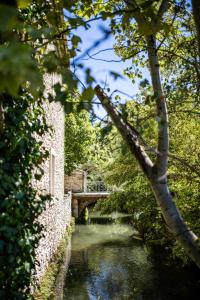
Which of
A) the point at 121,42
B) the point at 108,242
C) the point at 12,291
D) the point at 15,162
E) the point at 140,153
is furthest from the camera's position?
the point at 108,242

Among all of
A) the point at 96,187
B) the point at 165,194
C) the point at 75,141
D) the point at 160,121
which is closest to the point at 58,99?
the point at 160,121

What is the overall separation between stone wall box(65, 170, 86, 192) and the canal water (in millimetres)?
12326

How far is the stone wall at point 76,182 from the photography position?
30766mm

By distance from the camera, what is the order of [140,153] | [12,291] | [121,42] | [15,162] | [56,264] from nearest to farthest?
1. [140,153]
2. [12,291]
3. [15,162]
4. [121,42]
5. [56,264]

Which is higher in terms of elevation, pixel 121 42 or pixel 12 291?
pixel 121 42

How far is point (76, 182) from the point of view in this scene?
3103 cm

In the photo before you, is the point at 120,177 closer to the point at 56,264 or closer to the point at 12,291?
the point at 56,264

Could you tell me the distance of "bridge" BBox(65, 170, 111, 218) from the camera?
93.6ft

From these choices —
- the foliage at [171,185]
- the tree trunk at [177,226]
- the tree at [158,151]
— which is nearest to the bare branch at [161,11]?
the tree at [158,151]

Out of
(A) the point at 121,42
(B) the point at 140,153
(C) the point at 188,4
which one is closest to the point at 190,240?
(B) the point at 140,153

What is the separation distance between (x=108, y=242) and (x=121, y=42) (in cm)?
1278

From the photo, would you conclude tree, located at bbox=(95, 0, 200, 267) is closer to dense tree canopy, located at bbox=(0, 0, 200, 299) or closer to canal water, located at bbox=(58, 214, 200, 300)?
dense tree canopy, located at bbox=(0, 0, 200, 299)

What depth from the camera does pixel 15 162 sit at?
4.77 metres

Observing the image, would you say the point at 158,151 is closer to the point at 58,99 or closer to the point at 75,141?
the point at 58,99
